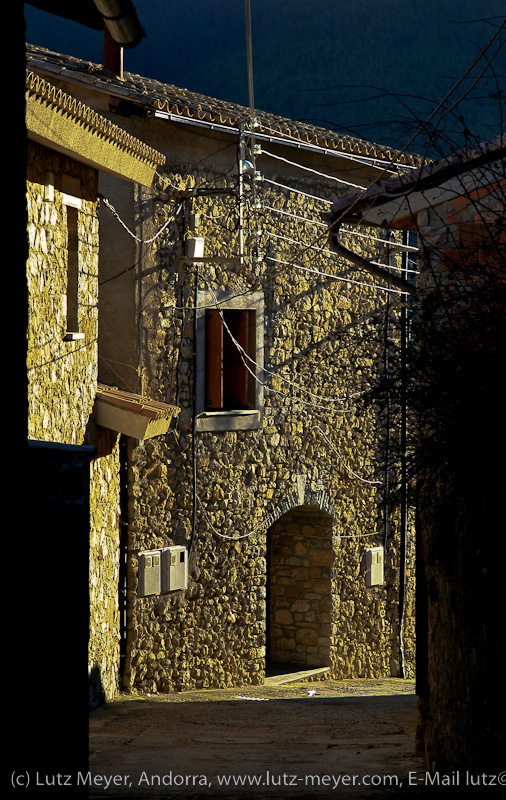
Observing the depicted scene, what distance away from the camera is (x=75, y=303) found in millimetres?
8320

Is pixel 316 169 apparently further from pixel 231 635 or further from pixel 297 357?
pixel 231 635

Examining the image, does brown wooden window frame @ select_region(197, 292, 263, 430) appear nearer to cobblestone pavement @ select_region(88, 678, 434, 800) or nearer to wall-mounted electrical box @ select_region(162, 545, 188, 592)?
wall-mounted electrical box @ select_region(162, 545, 188, 592)

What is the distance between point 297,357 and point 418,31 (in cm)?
3802

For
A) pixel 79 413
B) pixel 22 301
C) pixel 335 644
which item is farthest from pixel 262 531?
pixel 22 301

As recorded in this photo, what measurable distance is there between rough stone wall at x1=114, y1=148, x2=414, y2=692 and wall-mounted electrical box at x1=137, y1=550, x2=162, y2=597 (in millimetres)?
117

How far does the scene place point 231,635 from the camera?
11352mm

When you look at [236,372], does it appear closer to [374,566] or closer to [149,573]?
[149,573]

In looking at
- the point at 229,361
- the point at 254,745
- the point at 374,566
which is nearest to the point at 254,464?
the point at 229,361

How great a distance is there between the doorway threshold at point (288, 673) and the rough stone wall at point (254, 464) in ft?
0.91

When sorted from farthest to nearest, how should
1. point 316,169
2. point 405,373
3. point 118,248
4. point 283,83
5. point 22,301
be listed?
point 283,83
point 316,169
point 118,248
point 405,373
point 22,301

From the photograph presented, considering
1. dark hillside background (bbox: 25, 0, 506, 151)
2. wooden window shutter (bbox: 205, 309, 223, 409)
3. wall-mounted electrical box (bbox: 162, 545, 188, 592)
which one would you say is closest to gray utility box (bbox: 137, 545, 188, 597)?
wall-mounted electrical box (bbox: 162, 545, 188, 592)

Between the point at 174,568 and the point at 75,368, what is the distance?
337cm

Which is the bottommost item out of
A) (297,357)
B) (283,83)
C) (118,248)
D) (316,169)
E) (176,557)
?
(176,557)

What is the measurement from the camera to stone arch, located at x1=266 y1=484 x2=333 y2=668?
12.6 m
